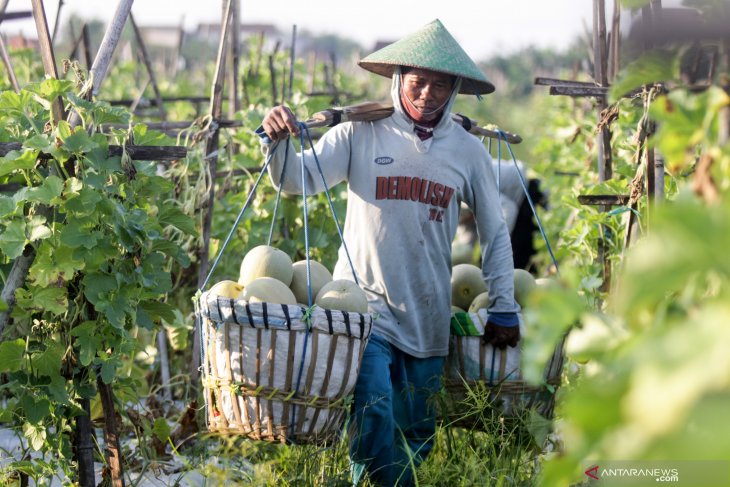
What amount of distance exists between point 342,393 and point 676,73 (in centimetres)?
169

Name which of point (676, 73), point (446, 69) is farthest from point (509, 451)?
point (676, 73)

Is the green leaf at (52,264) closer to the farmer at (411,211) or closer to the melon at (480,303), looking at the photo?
the farmer at (411,211)

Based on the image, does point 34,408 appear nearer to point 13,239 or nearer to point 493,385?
point 13,239

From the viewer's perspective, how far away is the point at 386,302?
3635mm

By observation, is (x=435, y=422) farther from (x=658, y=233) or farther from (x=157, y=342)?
(x=658, y=233)

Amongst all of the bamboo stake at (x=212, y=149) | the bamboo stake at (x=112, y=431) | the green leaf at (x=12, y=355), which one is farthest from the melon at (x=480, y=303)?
the green leaf at (x=12, y=355)

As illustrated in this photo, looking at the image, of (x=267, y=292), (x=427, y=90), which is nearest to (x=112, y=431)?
(x=267, y=292)

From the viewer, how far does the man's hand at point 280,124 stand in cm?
326

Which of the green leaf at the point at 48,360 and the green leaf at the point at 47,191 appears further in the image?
the green leaf at the point at 48,360

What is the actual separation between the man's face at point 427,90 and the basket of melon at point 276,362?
944 millimetres

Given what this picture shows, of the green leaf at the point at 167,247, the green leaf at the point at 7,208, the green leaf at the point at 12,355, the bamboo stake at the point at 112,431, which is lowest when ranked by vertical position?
the bamboo stake at the point at 112,431

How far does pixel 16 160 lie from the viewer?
2957mm

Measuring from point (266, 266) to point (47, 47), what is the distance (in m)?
0.94

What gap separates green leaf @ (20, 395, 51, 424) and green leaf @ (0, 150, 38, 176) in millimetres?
703
